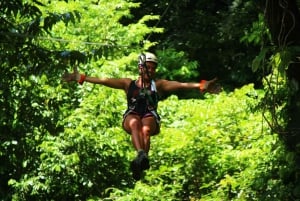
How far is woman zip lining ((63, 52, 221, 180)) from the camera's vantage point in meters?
5.12

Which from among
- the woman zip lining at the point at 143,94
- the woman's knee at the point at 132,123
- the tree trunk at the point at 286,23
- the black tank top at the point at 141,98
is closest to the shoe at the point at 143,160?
the woman zip lining at the point at 143,94

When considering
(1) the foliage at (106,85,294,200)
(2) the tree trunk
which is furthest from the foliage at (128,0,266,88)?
(2) the tree trunk

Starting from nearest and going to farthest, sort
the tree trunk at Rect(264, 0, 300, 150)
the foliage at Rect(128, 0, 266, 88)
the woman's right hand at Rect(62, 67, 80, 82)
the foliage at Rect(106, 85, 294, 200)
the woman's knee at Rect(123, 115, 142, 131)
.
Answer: the tree trunk at Rect(264, 0, 300, 150) → the woman's right hand at Rect(62, 67, 80, 82) → the woman's knee at Rect(123, 115, 142, 131) → the foliage at Rect(106, 85, 294, 200) → the foliage at Rect(128, 0, 266, 88)

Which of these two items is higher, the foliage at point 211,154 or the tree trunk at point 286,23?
the tree trunk at point 286,23

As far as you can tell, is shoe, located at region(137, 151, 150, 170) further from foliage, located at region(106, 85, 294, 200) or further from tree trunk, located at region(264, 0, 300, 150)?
foliage, located at region(106, 85, 294, 200)

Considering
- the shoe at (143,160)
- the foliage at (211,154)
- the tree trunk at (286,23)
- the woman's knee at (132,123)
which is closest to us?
the tree trunk at (286,23)

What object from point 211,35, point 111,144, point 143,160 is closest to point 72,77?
point 143,160

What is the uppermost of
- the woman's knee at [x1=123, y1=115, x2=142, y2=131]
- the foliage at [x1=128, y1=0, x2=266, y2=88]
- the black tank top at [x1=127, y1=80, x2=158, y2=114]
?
the foliage at [x1=128, y1=0, x2=266, y2=88]

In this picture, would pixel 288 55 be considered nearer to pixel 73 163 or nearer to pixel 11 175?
pixel 73 163

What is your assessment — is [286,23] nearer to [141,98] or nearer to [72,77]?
[141,98]

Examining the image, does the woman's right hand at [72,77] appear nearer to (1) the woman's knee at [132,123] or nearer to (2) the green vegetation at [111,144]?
(1) the woman's knee at [132,123]

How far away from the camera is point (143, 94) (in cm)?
514

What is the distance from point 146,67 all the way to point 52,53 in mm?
744

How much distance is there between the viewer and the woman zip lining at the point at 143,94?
5.12 metres
